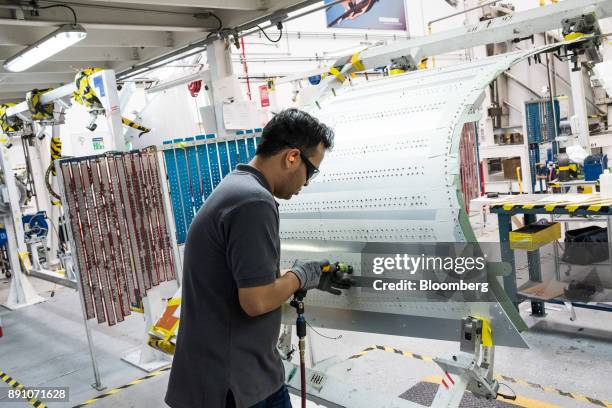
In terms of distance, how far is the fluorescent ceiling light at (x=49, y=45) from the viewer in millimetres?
4715

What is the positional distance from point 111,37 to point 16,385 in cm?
395

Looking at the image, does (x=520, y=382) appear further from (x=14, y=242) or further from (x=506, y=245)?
(x=14, y=242)

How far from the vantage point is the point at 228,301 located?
1.78m

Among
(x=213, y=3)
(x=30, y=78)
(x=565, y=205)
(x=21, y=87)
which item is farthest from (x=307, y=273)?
(x=21, y=87)

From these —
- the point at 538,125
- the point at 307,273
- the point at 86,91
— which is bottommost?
the point at 307,273

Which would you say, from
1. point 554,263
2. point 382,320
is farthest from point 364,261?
point 554,263

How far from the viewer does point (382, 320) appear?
2553mm

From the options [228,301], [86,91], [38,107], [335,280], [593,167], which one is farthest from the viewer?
[593,167]

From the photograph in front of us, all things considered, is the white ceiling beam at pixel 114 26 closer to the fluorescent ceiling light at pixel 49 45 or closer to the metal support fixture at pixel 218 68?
the fluorescent ceiling light at pixel 49 45

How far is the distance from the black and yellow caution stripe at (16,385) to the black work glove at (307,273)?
3.18 metres

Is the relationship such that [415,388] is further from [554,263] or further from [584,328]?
[554,263]

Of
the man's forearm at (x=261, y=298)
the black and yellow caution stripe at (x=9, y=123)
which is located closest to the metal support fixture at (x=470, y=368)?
the man's forearm at (x=261, y=298)

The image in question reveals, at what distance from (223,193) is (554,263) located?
4528 millimetres

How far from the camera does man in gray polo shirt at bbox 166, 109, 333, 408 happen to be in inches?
65.6
